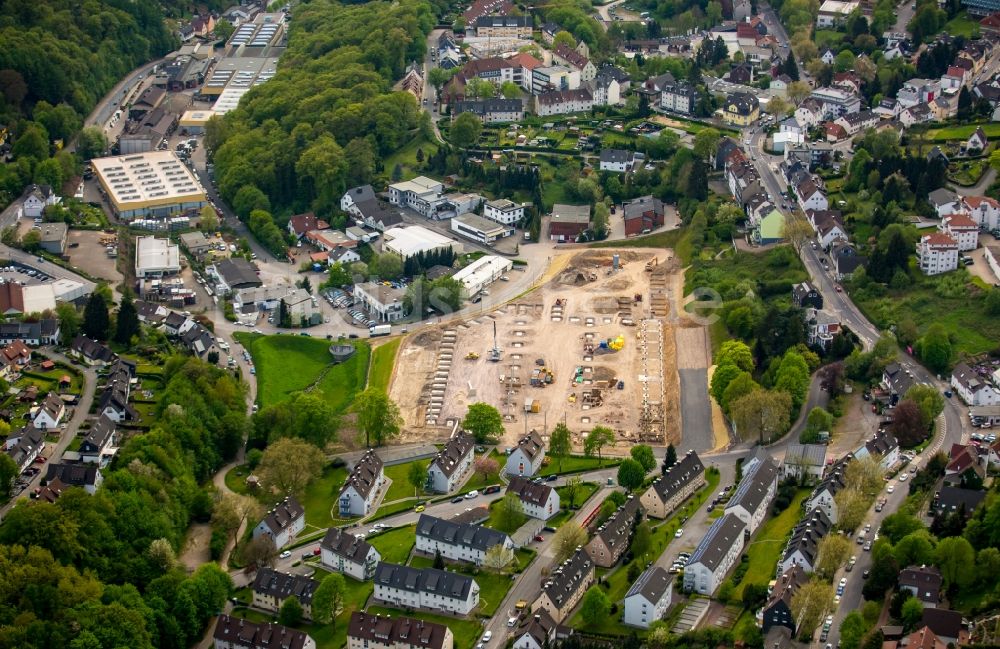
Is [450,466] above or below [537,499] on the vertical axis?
below

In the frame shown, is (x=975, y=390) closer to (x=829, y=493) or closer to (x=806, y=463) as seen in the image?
(x=806, y=463)

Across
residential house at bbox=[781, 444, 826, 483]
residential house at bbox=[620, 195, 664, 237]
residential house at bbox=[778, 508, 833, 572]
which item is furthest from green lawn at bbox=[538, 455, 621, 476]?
residential house at bbox=[620, 195, 664, 237]

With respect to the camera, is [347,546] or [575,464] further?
[575,464]

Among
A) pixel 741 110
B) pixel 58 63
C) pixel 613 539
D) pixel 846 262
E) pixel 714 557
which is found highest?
pixel 714 557

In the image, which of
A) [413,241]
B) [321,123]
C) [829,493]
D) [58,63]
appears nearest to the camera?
[829,493]

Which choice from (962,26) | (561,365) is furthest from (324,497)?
(962,26)

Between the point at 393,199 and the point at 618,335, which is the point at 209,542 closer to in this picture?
the point at 618,335

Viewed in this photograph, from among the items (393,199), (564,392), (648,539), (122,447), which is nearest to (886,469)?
(648,539)
